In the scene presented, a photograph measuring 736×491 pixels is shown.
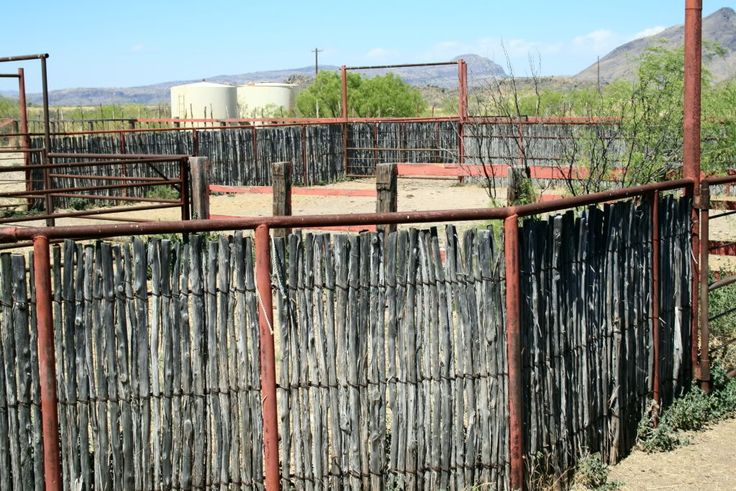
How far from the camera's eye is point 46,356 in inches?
171

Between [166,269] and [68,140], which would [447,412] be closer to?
[166,269]

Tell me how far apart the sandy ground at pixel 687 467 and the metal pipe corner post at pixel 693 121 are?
658 mm

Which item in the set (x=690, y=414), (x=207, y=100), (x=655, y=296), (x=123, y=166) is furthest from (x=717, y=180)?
(x=207, y=100)

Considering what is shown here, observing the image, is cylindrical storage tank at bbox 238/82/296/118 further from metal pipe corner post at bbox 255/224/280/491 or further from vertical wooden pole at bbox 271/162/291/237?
metal pipe corner post at bbox 255/224/280/491

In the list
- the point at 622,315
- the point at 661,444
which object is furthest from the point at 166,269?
the point at 661,444

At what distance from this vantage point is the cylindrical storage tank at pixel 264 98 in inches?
2356

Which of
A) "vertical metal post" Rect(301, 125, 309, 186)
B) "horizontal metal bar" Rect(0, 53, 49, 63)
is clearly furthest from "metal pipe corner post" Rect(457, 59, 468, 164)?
"horizontal metal bar" Rect(0, 53, 49, 63)

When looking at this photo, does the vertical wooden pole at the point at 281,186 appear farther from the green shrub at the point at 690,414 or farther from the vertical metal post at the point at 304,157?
the vertical metal post at the point at 304,157

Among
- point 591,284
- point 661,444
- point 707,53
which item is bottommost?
point 661,444

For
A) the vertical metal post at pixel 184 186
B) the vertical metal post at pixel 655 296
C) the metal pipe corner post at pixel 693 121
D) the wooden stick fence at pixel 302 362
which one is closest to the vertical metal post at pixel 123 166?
the vertical metal post at pixel 184 186

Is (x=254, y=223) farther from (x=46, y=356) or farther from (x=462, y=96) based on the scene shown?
(x=462, y=96)

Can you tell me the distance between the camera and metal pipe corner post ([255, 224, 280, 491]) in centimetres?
462

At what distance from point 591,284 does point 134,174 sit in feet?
53.1

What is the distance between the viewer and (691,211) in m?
6.84
